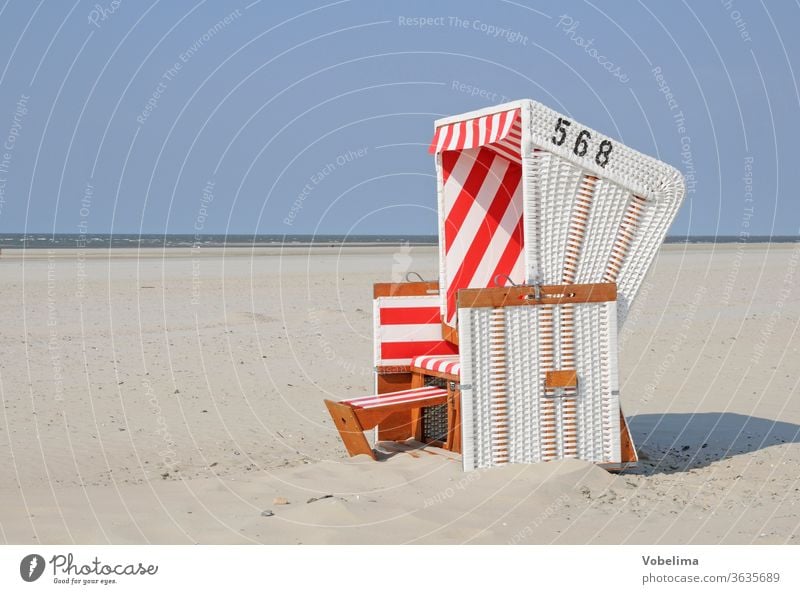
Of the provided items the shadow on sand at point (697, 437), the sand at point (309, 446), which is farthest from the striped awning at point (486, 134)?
the shadow on sand at point (697, 437)

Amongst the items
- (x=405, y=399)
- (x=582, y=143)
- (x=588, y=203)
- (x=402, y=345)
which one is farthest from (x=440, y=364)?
(x=582, y=143)

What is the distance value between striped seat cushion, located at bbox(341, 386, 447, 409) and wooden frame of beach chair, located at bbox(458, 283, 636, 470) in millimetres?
861

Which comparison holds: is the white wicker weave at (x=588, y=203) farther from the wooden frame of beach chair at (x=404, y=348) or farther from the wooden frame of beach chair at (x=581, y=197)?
the wooden frame of beach chair at (x=404, y=348)

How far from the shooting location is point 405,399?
750 cm

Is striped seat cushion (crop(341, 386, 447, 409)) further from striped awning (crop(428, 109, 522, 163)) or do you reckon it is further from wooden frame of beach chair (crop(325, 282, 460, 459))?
striped awning (crop(428, 109, 522, 163))

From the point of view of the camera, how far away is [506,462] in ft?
21.8

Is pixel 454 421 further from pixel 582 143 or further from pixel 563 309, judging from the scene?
pixel 582 143

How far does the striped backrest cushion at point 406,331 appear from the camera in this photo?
8289 millimetres

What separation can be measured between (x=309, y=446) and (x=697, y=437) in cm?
330

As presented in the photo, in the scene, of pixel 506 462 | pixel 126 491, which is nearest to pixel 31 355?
pixel 126 491

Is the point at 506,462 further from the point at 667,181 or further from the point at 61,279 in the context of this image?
the point at 61,279
